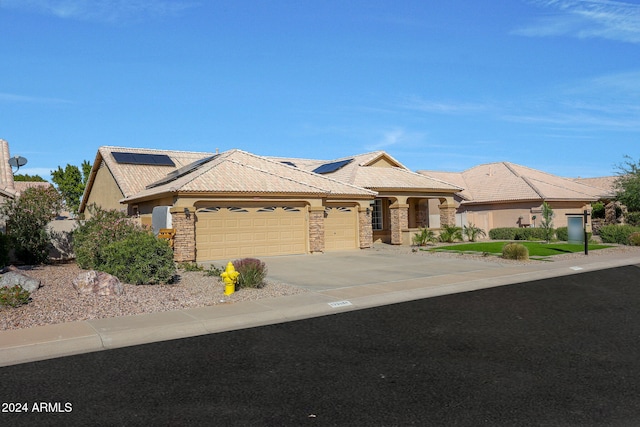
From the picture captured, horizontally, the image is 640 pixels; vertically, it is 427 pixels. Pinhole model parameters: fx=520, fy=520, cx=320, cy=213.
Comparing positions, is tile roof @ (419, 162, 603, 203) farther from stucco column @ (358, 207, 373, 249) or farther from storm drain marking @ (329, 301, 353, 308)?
storm drain marking @ (329, 301, 353, 308)

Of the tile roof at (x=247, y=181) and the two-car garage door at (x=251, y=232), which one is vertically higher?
the tile roof at (x=247, y=181)

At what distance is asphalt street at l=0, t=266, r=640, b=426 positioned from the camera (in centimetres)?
527

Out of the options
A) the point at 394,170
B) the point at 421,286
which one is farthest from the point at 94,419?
the point at 394,170

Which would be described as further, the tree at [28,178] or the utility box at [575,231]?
the tree at [28,178]

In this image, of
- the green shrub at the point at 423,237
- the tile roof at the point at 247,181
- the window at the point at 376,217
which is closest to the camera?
the tile roof at the point at 247,181

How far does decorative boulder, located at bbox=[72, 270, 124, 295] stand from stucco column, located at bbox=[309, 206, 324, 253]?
1313 centimetres

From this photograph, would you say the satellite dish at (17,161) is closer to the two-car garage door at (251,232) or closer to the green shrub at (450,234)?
the two-car garage door at (251,232)

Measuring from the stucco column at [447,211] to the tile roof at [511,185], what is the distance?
5191mm

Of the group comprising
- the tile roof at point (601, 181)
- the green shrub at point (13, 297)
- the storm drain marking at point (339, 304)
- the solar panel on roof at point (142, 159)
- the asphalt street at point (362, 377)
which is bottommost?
the asphalt street at point (362, 377)

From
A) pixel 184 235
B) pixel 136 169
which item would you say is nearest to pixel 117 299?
pixel 184 235

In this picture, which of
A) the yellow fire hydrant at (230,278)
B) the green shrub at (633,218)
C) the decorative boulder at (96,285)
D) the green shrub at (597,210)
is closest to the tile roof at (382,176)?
the green shrub at (633,218)

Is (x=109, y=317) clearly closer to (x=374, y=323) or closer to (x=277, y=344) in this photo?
(x=277, y=344)

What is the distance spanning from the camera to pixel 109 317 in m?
10.4

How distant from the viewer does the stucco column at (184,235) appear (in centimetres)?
2100
